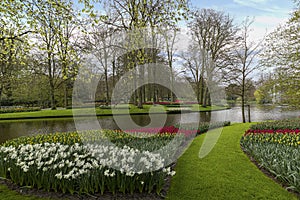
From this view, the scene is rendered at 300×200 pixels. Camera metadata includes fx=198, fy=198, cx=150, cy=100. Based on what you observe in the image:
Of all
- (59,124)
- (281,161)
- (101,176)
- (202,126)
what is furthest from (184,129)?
(59,124)

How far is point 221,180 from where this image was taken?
4.04m

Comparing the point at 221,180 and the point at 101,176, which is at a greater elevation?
the point at 101,176

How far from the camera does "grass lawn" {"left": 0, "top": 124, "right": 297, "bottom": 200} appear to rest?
3.53m

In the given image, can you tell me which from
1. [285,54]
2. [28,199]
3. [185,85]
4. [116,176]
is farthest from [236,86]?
[185,85]

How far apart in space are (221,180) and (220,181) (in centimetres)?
5

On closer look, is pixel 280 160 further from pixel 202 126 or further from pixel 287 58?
pixel 287 58

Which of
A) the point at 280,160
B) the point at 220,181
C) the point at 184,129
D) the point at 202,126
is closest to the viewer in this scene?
the point at 220,181

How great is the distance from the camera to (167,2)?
14.5ft

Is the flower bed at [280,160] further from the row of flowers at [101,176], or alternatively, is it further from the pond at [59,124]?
the pond at [59,124]

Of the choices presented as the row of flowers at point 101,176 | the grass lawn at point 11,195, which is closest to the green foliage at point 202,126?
the row of flowers at point 101,176

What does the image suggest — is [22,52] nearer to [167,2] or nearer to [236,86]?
[167,2]

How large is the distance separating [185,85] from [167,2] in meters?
29.8

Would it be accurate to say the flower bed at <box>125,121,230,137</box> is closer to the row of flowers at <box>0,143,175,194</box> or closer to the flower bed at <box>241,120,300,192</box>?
the flower bed at <box>241,120,300,192</box>

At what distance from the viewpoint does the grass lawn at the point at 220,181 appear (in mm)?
3529
